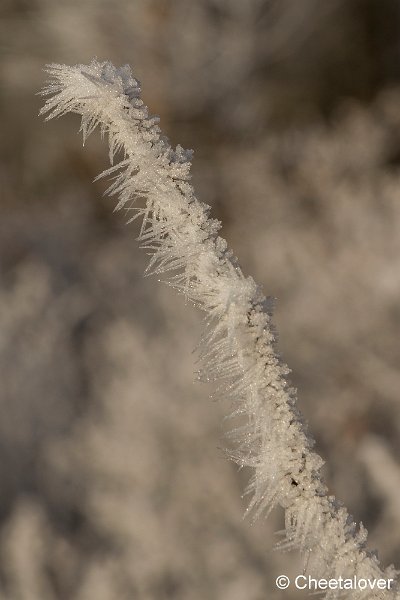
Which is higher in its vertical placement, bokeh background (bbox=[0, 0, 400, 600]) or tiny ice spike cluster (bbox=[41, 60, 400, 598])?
bokeh background (bbox=[0, 0, 400, 600])

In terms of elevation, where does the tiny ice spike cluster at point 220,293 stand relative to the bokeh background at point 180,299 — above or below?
below

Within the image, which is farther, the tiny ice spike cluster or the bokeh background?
the bokeh background

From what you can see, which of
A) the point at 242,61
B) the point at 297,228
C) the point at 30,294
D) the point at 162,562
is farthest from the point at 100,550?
the point at 242,61

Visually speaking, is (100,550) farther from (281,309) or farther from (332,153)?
(332,153)

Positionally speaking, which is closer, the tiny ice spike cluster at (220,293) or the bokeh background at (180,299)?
the tiny ice spike cluster at (220,293)
